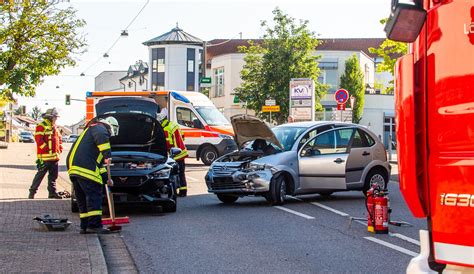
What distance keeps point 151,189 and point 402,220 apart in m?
4.25

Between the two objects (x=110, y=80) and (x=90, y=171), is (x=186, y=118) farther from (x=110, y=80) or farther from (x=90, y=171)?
(x=110, y=80)

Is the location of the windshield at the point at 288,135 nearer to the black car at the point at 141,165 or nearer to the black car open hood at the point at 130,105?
the black car at the point at 141,165

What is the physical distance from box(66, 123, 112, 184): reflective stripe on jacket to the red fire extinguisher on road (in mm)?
3723

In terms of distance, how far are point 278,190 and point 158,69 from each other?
7355 centimetres

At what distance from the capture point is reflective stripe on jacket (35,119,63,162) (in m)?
16.0

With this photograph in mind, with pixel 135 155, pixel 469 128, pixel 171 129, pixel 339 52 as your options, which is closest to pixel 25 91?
pixel 171 129

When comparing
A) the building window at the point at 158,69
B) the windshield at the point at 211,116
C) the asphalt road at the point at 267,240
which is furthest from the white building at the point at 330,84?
the asphalt road at the point at 267,240

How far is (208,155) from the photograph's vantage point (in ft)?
95.3

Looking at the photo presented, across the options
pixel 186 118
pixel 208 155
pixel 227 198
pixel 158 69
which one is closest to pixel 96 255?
pixel 227 198

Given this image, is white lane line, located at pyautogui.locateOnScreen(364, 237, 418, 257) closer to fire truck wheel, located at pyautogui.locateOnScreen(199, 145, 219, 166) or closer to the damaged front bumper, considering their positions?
the damaged front bumper

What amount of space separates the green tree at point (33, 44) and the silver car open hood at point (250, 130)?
1080cm

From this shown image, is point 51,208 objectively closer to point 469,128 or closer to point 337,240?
point 337,240

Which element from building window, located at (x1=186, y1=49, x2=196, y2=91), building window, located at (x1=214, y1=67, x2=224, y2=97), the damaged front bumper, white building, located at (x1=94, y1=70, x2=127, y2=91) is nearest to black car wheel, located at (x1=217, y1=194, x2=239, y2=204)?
the damaged front bumper

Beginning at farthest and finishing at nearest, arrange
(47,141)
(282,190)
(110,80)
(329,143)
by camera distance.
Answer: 1. (110,80)
2. (47,141)
3. (329,143)
4. (282,190)
